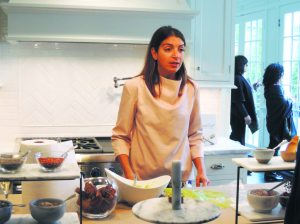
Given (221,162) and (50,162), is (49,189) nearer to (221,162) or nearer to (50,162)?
(50,162)

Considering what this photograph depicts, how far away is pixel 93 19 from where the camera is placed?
11.0ft

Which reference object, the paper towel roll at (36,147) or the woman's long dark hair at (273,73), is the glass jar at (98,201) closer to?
the paper towel roll at (36,147)

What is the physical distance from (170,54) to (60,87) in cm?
178

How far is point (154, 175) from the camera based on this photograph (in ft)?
7.04

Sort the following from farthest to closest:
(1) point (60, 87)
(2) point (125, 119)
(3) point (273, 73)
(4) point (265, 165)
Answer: (3) point (273, 73) < (1) point (60, 87) < (2) point (125, 119) < (4) point (265, 165)

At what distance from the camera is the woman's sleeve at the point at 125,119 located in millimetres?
2152

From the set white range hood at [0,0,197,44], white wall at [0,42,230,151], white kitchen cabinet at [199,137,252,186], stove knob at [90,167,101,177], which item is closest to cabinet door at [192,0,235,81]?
white range hood at [0,0,197,44]

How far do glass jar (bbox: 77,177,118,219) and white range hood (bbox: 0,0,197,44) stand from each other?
1866mm

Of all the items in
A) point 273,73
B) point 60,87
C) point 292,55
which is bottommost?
point 60,87

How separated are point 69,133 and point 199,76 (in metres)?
1.18

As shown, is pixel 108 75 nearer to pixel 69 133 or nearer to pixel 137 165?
pixel 69 133

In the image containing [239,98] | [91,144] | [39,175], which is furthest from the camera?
[239,98]

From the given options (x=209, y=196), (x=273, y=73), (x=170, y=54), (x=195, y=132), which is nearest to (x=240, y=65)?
(x=273, y=73)

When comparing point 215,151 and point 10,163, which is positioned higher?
point 10,163
